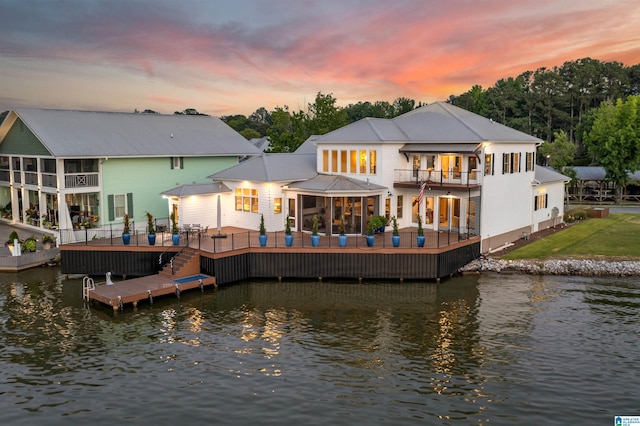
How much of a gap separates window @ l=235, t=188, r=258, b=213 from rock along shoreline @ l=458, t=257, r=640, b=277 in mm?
12295

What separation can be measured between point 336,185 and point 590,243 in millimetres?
15879

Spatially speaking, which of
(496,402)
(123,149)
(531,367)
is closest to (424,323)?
(531,367)

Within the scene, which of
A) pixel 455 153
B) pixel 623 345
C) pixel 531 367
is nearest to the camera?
pixel 531 367

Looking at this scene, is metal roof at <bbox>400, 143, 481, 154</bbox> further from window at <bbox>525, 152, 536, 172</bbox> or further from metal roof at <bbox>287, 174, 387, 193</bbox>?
window at <bbox>525, 152, 536, 172</bbox>

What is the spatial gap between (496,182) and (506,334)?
13559 mm

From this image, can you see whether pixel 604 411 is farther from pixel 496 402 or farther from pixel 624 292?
pixel 624 292

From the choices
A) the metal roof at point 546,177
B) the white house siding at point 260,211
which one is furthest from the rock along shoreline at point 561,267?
the white house siding at point 260,211

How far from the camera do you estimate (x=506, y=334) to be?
1864 cm

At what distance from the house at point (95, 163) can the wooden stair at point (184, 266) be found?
8.84 meters

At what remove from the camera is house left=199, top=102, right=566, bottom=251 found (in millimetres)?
29156

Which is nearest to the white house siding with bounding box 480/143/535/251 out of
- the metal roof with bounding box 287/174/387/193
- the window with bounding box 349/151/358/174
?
the metal roof with bounding box 287/174/387/193

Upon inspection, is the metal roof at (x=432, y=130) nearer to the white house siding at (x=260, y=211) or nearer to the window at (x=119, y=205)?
the white house siding at (x=260, y=211)

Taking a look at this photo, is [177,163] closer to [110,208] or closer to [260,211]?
[110,208]

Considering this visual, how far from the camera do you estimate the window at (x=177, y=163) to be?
35781mm
